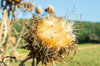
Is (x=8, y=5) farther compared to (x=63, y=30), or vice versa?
(x=8, y=5)

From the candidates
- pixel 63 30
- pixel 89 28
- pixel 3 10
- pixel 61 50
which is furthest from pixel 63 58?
pixel 89 28

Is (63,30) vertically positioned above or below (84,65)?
above

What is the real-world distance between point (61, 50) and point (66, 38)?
74 millimetres

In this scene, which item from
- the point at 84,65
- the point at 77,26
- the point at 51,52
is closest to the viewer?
the point at 51,52

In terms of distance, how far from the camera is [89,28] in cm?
2562

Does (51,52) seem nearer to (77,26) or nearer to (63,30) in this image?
(63,30)

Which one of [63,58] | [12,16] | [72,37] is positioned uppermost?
[12,16]

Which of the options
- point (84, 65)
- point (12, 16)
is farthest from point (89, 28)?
point (12, 16)

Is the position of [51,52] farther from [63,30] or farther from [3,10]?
[3,10]

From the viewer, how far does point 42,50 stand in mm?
937

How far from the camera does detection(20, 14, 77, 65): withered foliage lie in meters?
0.94

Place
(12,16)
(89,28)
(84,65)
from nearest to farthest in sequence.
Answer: (12,16) < (84,65) < (89,28)

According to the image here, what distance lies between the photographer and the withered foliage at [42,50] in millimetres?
936

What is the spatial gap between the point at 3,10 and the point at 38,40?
123cm
